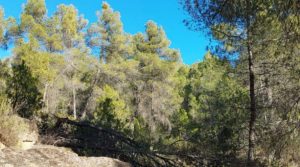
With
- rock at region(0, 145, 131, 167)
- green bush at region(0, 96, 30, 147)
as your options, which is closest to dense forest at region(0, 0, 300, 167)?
green bush at region(0, 96, 30, 147)

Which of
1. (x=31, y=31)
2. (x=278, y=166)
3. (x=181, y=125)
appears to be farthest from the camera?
(x=31, y=31)

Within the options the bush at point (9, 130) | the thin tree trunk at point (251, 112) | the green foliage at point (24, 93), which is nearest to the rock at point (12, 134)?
the bush at point (9, 130)

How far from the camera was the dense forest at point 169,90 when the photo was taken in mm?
6945

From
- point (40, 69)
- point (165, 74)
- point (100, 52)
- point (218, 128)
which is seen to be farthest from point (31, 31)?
point (218, 128)

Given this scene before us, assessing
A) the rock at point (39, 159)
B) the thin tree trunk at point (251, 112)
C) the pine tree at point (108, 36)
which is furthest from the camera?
the pine tree at point (108, 36)

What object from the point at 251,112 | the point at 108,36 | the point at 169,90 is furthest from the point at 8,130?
the point at 108,36

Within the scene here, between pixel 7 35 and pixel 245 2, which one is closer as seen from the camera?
pixel 245 2

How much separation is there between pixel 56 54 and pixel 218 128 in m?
13.9

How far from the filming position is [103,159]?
521 centimetres

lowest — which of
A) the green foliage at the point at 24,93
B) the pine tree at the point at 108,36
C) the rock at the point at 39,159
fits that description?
the rock at the point at 39,159

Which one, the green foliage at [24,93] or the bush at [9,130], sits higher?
the green foliage at [24,93]

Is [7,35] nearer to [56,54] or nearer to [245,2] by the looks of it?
[56,54]

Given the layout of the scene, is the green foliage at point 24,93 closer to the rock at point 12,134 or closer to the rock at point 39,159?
the rock at point 12,134

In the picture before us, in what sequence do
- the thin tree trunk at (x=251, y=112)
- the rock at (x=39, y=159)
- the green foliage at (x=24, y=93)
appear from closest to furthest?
1. the rock at (x=39, y=159)
2. the green foliage at (x=24, y=93)
3. the thin tree trunk at (x=251, y=112)
